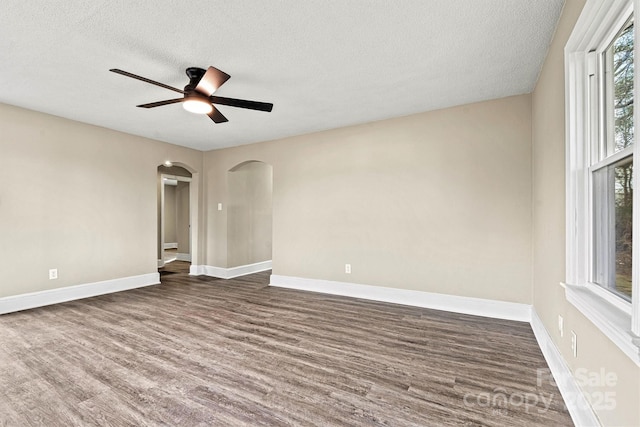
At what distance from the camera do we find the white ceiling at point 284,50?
1931 mm

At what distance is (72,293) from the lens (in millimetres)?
4082

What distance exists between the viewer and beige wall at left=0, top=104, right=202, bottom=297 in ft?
11.8

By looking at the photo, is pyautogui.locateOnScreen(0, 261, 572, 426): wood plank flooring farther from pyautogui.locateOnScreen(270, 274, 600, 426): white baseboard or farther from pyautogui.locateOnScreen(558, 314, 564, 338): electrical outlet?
pyautogui.locateOnScreen(558, 314, 564, 338): electrical outlet

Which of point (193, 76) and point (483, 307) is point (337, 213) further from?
point (193, 76)

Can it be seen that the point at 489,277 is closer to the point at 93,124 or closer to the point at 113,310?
the point at 113,310

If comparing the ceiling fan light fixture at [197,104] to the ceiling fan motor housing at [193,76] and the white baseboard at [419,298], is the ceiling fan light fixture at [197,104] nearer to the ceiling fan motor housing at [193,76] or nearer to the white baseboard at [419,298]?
the ceiling fan motor housing at [193,76]

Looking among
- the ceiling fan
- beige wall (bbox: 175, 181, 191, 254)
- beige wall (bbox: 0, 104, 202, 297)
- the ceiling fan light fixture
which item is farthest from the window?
beige wall (bbox: 175, 181, 191, 254)

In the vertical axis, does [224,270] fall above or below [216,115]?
below

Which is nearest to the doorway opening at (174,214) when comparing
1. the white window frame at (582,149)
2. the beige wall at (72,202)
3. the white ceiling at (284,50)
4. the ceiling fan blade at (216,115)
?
the beige wall at (72,202)

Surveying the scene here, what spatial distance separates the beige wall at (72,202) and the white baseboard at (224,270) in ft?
3.07

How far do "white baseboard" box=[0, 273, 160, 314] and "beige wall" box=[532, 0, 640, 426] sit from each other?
5.49 meters

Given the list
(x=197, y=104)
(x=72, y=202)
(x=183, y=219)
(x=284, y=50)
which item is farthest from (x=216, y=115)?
(x=183, y=219)

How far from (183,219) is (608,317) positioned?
8.47 m

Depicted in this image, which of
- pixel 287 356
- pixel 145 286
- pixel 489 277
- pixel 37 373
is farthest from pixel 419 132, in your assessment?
pixel 145 286
